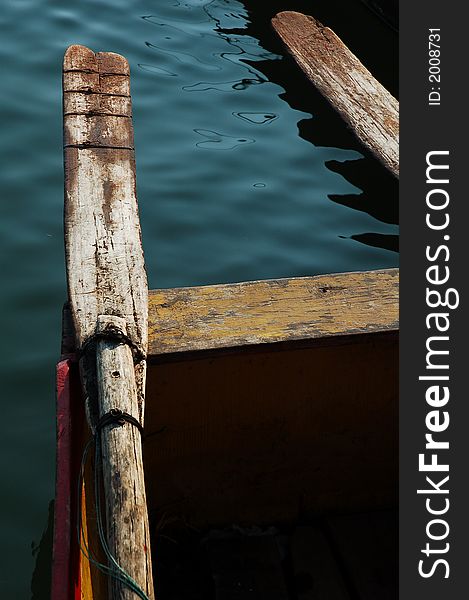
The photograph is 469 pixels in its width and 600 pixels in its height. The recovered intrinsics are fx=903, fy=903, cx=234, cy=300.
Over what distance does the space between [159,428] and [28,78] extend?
4080 mm

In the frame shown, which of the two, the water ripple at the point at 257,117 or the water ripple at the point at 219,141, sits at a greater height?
the water ripple at the point at 257,117

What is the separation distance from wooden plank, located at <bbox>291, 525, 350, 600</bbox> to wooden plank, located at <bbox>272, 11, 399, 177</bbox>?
135 centimetres

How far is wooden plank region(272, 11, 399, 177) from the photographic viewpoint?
11.9 ft

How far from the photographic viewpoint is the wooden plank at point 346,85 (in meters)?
3.64

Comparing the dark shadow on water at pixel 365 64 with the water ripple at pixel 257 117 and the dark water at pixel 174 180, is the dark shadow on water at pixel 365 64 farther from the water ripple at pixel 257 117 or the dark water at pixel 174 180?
the water ripple at pixel 257 117

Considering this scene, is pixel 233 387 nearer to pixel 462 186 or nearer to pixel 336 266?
pixel 462 186

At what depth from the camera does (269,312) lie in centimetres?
268

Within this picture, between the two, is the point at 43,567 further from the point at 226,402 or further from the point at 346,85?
the point at 346,85

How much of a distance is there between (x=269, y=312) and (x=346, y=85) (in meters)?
1.69

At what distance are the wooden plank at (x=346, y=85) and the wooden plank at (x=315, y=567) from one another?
53.1 inches

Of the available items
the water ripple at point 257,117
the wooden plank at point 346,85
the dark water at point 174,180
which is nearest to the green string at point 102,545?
the dark water at point 174,180

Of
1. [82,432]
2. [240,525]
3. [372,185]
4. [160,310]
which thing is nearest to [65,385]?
[82,432]

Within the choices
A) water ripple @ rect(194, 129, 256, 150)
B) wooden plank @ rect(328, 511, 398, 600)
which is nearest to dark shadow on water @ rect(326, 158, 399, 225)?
water ripple @ rect(194, 129, 256, 150)

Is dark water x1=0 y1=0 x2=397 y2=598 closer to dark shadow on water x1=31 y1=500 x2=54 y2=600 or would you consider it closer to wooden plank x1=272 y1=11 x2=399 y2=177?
dark shadow on water x1=31 y1=500 x2=54 y2=600
